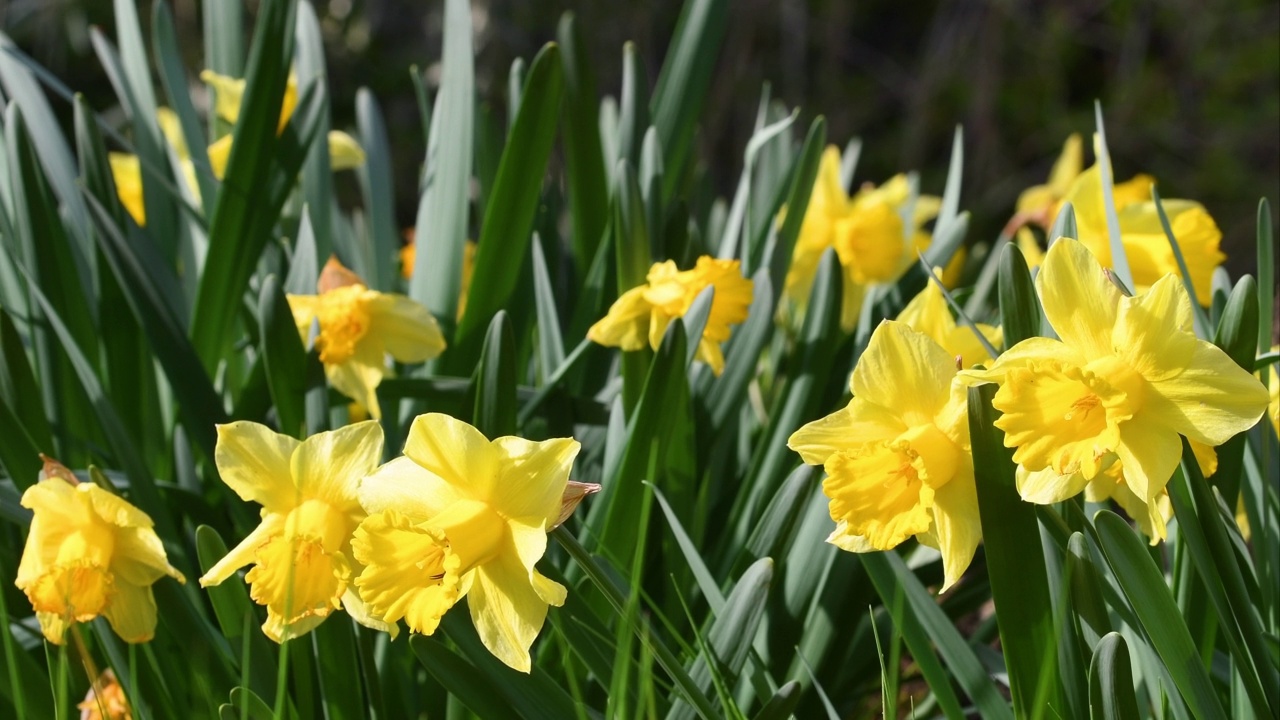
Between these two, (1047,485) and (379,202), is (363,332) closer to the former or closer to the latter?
(379,202)

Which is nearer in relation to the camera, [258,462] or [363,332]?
[258,462]

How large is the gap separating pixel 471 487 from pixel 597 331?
354mm

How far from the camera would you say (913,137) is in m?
3.97

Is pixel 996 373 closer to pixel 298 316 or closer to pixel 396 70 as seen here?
pixel 298 316

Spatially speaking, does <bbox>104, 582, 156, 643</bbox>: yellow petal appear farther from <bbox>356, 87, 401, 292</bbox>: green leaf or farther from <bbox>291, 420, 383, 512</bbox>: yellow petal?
<bbox>356, 87, 401, 292</bbox>: green leaf

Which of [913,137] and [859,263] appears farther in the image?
[913,137]

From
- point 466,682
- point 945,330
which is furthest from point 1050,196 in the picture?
point 466,682

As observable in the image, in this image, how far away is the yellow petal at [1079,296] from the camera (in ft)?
2.26

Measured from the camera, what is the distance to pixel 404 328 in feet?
3.65

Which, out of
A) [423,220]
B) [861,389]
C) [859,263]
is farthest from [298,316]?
[859,263]

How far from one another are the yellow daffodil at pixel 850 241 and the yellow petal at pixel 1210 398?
79cm

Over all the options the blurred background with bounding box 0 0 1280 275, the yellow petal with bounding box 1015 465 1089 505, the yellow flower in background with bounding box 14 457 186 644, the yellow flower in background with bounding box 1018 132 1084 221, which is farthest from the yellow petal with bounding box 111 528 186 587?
the blurred background with bounding box 0 0 1280 275

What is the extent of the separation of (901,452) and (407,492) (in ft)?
1.04

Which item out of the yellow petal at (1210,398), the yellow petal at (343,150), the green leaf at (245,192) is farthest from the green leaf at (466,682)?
the yellow petal at (343,150)
